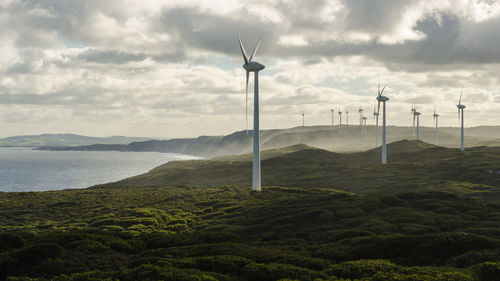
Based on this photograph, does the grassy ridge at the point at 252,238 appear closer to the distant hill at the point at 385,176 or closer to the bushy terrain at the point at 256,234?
the bushy terrain at the point at 256,234

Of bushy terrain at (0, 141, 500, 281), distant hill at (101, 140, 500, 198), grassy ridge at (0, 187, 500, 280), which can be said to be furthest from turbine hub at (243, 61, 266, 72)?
distant hill at (101, 140, 500, 198)

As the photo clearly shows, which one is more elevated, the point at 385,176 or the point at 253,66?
the point at 253,66

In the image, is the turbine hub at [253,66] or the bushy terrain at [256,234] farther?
the turbine hub at [253,66]

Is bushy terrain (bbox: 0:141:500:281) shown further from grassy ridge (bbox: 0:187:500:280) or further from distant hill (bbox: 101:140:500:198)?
distant hill (bbox: 101:140:500:198)

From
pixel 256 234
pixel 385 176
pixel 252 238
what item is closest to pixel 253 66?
pixel 256 234

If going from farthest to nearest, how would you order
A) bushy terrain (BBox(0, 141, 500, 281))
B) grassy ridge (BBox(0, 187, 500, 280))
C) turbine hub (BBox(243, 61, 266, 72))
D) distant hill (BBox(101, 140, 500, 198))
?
1. distant hill (BBox(101, 140, 500, 198))
2. turbine hub (BBox(243, 61, 266, 72))
3. grassy ridge (BBox(0, 187, 500, 280))
4. bushy terrain (BBox(0, 141, 500, 281))

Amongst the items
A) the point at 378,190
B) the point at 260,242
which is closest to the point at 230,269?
the point at 260,242

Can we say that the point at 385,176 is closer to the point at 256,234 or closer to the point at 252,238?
the point at 256,234

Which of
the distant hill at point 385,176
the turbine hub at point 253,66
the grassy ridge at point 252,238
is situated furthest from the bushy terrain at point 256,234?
the turbine hub at point 253,66
